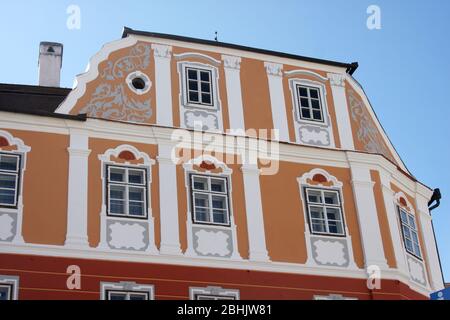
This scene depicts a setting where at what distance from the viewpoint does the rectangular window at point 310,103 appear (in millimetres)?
24219

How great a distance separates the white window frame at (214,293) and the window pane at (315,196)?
346 cm

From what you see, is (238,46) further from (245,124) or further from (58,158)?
(58,158)

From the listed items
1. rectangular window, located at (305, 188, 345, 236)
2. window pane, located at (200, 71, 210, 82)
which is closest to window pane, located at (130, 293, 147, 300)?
rectangular window, located at (305, 188, 345, 236)

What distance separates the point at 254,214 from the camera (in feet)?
72.1

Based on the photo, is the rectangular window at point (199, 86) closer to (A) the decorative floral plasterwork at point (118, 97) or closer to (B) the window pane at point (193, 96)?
(B) the window pane at point (193, 96)

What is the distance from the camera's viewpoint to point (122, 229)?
67.9 ft

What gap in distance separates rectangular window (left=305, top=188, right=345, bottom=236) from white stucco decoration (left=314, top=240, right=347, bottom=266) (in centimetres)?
28

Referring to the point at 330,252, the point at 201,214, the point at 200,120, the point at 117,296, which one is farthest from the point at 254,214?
the point at 117,296

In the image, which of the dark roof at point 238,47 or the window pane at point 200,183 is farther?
the dark roof at point 238,47

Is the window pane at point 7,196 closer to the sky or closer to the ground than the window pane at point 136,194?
closer to the ground

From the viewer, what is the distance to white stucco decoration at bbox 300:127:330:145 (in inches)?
934

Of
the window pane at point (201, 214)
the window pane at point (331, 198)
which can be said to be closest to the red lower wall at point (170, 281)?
the window pane at point (201, 214)

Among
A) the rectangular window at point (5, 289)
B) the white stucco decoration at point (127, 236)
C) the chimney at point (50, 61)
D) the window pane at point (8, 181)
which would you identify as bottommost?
the rectangular window at point (5, 289)
